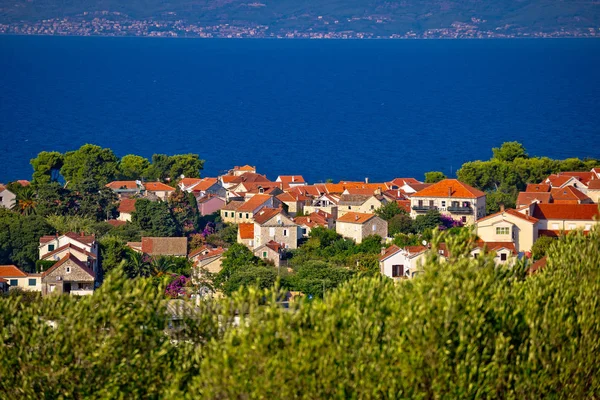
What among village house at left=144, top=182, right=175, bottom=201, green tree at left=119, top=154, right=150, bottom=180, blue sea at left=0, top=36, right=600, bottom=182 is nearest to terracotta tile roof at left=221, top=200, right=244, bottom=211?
village house at left=144, top=182, right=175, bottom=201

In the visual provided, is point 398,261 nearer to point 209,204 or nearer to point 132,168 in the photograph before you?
point 209,204

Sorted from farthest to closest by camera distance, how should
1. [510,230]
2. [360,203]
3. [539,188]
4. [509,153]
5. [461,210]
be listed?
[509,153], [539,188], [360,203], [461,210], [510,230]

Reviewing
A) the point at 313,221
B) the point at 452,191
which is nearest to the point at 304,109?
the point at 452,191

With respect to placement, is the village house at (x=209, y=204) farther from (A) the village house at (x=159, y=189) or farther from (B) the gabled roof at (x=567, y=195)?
(B) the gabled roof at (x=567, y=195)

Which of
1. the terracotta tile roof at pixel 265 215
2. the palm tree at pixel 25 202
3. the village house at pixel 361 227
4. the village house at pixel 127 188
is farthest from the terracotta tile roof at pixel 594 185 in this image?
the palm tree at pixel 25 202

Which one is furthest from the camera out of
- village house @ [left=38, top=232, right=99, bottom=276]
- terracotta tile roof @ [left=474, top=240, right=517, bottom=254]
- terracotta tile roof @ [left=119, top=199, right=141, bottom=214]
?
terracotta tile roof @ [left=119, top=199, right=141, bottom=214]

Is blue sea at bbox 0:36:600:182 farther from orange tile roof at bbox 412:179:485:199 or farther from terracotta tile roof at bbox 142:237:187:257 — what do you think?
terracotta tile roof at bbox 142:237:187:257
